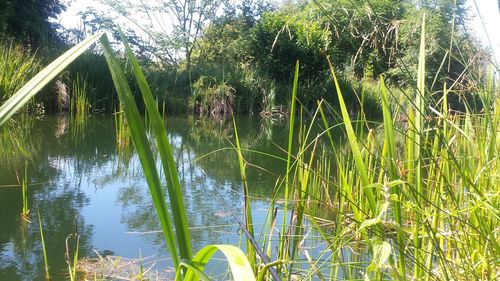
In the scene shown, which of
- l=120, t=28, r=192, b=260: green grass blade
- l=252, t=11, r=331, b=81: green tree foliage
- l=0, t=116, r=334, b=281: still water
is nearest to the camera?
l=120, t=28, r=192, b=260: green grass blade

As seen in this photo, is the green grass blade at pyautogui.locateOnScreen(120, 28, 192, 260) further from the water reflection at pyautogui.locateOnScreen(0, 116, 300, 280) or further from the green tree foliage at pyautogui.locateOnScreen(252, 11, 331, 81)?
the green tree foliage at pyautogui.locateOnScreen(252, 11, 331, 81)

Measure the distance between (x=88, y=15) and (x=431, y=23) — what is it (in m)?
15.9

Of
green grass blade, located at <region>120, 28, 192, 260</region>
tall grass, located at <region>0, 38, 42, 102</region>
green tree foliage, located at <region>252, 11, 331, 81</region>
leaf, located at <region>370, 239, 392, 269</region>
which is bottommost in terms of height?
leaf, located at <region>370, 239, 392, 269</region>

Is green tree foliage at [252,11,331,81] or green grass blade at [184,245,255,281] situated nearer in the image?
green grass blade at [184,245,255,281]

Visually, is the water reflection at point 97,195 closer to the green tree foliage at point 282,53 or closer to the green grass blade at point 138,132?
the green grass blade at point 138,132

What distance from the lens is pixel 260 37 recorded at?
1102 cm

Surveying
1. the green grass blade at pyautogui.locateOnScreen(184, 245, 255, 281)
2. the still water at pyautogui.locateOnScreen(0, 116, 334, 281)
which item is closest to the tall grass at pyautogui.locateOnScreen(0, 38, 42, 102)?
the still water at pyautogui.locateOnScreen(0, 116, 334, 281)

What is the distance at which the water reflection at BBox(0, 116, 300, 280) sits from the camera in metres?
1.82

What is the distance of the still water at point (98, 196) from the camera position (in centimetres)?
180

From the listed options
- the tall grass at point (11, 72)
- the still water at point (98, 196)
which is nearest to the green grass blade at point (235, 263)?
the still water at point (98, 196)

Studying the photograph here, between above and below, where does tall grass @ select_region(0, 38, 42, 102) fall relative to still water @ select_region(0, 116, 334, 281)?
above

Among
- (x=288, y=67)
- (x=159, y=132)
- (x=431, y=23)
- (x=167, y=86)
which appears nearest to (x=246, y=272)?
(x=159, y=132)

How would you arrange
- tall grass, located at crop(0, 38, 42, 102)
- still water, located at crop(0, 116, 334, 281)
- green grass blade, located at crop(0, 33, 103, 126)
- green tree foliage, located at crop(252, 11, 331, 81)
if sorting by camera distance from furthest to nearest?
1. green tree foliage, located at crop(252, 11, 331, 81)
2. tall grass, located at crop(0, 38, 42, 102)
3. still water, located at crop(0, 116, 334, 281)
4. green grass blade, located at crop(0, 33, 103, 126)

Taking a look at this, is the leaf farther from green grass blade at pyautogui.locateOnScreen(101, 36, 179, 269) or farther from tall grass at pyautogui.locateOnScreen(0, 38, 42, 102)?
tall grass at pyautogui.locateOnScreen(0, 38, 42, 102)
